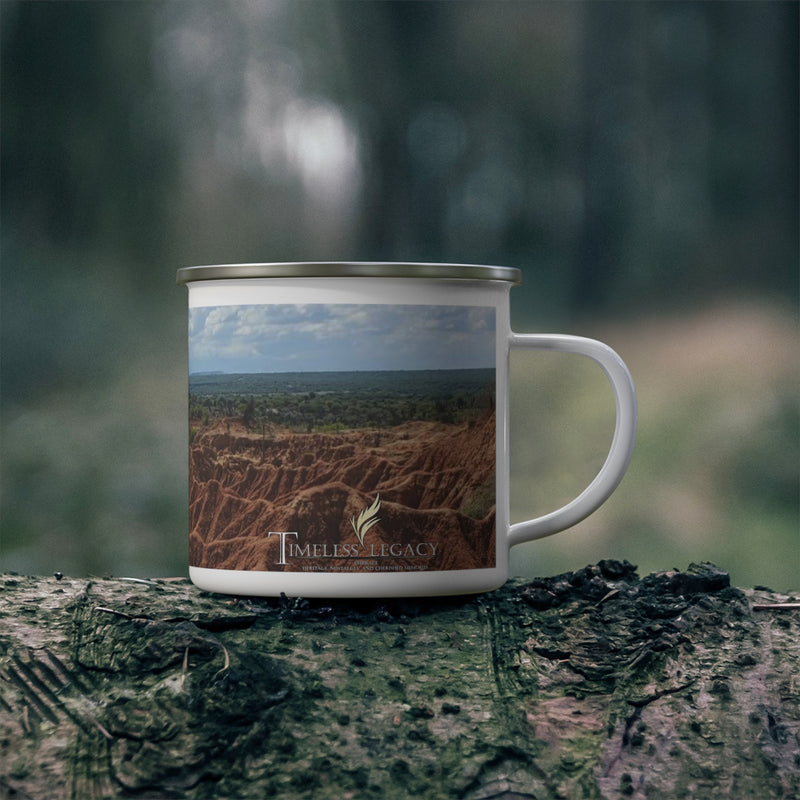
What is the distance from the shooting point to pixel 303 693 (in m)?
1.19

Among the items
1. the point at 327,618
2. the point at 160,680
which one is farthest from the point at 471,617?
the point at 160,680

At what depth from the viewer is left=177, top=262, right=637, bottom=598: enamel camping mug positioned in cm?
130

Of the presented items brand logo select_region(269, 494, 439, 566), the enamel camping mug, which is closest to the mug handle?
the enamel camping mug

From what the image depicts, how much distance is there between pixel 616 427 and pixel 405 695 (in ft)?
1.37

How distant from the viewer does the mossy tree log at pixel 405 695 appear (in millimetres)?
1072

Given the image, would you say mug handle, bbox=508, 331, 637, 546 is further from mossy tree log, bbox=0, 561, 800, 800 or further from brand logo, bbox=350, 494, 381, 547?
brand logo, bbox=350, 494, 381, 547

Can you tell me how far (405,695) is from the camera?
3.91ft

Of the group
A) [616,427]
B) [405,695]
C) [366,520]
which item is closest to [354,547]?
[366,520]

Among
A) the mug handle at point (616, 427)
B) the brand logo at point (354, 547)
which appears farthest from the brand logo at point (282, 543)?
the mug handle at point (616, 427)

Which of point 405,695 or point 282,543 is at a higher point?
point 282,543

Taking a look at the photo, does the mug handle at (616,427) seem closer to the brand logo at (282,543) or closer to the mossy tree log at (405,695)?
the mossy tree log at (405,695)

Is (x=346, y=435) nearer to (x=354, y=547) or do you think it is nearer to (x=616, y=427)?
(x=354, y=547)

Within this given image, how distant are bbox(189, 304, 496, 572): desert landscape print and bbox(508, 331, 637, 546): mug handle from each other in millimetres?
95

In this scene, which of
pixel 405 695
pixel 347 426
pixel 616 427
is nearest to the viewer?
pixel 405 695
